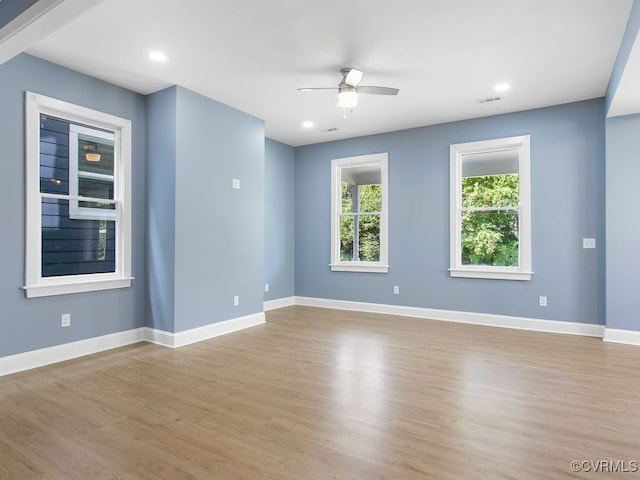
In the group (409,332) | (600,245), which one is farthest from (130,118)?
(600,245)

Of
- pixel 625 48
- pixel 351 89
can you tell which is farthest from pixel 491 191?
pixel 351 89

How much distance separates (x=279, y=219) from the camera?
670 cm

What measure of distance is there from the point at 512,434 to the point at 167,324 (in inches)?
138

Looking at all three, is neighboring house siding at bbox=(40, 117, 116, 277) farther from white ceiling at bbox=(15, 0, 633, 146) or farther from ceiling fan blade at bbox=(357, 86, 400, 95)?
ceiling fan blade at bbox=(357, 86, 400, 95)

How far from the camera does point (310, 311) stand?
6281 mm

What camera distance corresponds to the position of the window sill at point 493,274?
5.03m

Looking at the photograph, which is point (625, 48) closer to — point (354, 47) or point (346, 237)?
point (354, 47)

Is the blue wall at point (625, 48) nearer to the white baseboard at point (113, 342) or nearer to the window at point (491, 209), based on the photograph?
the window at point (491, 209)

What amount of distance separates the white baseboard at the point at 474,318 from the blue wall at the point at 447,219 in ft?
0.26

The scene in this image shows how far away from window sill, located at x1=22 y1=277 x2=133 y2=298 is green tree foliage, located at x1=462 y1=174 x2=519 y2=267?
459 cm

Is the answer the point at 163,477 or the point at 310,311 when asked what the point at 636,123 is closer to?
the point at 310,311

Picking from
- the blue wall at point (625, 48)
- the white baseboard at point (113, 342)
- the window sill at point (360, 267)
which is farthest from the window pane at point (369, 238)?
the blue wall at point (625, 48)

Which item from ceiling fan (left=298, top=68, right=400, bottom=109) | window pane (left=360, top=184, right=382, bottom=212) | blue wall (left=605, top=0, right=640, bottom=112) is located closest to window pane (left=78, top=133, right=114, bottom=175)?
ceiling fan (left=298, top=68, right=400, bottom=109)

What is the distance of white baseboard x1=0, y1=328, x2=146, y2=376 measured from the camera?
331 centimetres
